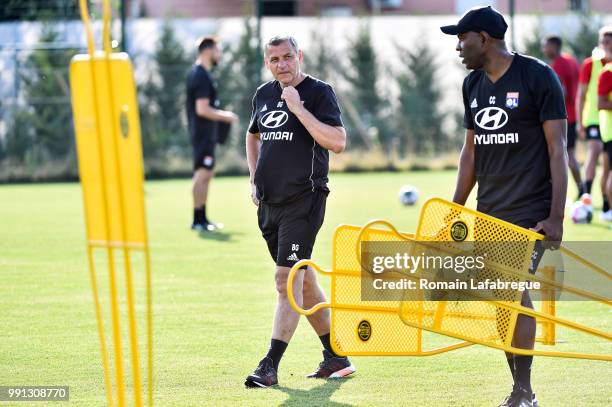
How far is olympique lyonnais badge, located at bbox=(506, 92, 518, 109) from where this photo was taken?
6.07 meters

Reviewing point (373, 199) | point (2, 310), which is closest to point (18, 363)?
point (2, 310)

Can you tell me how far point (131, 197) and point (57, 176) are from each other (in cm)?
2488

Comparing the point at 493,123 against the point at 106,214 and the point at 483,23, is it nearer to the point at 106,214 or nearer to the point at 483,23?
the point at 483,23

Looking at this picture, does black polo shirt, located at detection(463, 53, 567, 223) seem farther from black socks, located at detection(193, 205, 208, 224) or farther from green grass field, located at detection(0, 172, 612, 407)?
black socks, located at detection(193, 205, 208, 224)

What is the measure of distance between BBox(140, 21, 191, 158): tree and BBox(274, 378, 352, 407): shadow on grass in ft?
73.9

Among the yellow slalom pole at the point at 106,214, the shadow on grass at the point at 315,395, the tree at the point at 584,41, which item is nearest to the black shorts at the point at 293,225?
the shadow on grass at the point at 315,395

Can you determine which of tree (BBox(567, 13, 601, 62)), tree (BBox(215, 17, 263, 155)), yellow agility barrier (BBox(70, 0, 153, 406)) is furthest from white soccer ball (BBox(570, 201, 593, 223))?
tree (BBox(567, 13, 601, 62))

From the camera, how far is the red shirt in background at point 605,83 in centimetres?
1399

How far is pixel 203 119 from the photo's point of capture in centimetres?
1530

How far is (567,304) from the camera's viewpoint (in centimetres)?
934

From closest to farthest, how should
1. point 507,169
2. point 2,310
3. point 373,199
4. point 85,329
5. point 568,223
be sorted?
point 507,169, point 85,329, point 2,310, point 568,223, point 373,199

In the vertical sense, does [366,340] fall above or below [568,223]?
above

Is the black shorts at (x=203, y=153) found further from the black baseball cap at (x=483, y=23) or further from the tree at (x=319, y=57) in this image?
the tree at (x=319, y=57)

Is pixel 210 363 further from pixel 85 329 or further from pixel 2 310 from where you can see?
pixel 2 310
